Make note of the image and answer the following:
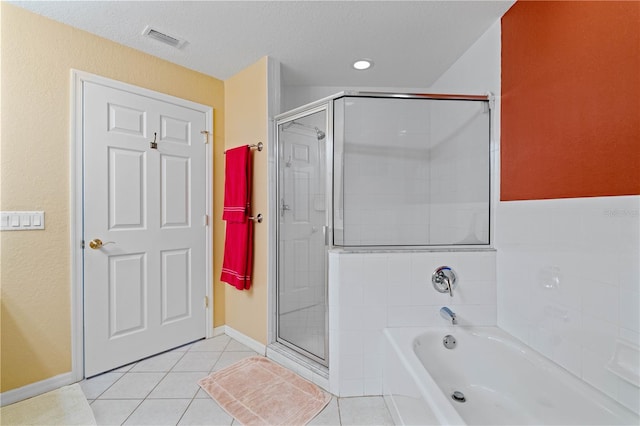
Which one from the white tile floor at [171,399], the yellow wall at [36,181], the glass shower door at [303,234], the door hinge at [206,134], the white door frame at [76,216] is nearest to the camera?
the white tile floor at [171,399]

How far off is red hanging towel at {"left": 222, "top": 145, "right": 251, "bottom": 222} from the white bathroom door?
0.24m

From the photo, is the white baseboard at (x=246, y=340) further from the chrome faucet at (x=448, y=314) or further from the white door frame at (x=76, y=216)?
the chrome faucet at (x=448, y=314)

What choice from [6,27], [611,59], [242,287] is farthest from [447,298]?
[6,27]

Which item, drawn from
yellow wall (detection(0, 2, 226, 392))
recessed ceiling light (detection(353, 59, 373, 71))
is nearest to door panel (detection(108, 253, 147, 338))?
yellow wall (detection(0, 2, 226, 392))

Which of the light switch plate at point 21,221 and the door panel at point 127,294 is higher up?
the light switch plate at point 21,221

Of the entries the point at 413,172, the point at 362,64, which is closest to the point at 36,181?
the point at 362,64

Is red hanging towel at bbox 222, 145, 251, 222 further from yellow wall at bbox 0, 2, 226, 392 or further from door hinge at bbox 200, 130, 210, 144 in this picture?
yellow wall at bbox 0, 2, 226, 392

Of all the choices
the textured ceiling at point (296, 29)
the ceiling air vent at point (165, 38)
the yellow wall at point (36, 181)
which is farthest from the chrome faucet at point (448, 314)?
the ceiling air vent at point (165, 38)

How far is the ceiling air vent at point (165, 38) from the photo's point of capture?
5.90ft

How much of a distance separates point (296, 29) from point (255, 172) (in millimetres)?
1045

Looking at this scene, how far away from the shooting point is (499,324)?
5.42 ft

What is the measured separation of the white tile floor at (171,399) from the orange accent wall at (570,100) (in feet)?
4.93

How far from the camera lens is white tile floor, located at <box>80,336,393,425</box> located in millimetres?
1445

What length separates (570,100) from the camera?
121 centimetres
